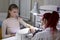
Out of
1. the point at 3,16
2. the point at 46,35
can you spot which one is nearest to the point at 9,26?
the point at 3,16

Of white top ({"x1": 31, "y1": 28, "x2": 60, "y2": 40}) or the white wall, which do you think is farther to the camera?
the white wall

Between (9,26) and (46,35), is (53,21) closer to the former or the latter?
(46,35)

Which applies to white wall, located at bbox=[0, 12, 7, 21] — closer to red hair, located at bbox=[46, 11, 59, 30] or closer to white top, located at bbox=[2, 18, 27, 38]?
white top, located at bbox=[2, 18, 27, 38]

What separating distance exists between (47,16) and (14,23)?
0.32 m

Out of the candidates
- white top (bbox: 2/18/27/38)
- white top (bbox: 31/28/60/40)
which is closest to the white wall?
white top (bbox: 2/18/27/38)

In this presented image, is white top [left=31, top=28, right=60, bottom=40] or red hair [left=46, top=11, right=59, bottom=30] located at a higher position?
red hair [left=46, top=11, right=59, bottom=30]

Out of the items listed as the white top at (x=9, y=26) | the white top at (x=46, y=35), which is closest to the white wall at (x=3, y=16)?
the white top at (x=9, y=26)

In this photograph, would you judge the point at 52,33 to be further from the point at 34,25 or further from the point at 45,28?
the point at 34,25

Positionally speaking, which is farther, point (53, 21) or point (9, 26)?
point (9, 26)

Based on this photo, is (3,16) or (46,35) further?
(3,16)

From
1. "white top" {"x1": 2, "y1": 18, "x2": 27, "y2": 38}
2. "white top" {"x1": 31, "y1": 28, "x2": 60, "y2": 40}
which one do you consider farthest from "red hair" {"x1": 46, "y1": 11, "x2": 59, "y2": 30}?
"white top" {"x1": 2, "y1": 18, "x2": 27, "y2": 38}


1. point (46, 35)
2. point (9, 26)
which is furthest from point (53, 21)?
point (9, 26)

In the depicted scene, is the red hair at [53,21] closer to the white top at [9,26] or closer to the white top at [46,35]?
the white top at [46,35]

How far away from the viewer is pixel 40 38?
0.86 meters
